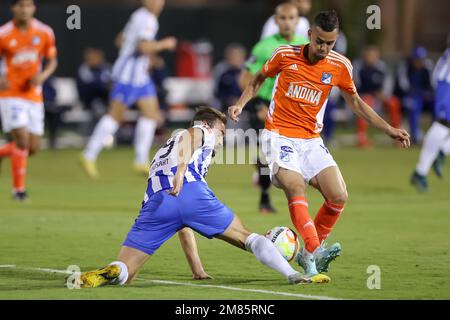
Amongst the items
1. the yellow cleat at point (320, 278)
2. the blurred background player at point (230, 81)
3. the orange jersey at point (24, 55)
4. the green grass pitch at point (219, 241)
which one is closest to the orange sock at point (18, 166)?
the green grass pitch at point (219, 241)

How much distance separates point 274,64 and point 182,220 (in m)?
1.96

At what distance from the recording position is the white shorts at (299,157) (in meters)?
10.4

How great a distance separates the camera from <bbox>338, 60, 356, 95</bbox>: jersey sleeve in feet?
34.3

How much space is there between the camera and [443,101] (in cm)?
1675

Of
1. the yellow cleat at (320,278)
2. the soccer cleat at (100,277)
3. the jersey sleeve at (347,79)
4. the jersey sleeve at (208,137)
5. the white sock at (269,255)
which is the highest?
the jersey sleeve at (347,79)

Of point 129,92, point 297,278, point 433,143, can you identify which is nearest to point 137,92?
point 129,92

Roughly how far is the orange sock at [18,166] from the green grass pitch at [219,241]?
Result: 15.2 inches

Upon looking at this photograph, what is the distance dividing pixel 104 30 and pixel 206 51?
8.85 ft

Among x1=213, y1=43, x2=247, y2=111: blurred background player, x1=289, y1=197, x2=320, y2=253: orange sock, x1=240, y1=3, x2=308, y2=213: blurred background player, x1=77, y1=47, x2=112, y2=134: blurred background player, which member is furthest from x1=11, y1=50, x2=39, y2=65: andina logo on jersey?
x1=213, y1=43, x2=247, y2=111: blurred background player

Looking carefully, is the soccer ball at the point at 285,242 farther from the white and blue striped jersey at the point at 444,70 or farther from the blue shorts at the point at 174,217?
the white and blue striped jersey at the point at 444,70

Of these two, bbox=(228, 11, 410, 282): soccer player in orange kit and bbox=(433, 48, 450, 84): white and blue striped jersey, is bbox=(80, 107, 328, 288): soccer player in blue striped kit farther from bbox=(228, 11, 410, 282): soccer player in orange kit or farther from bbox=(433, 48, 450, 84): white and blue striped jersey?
bbox=(433, 48, 450, 84): white and blue striped jersey

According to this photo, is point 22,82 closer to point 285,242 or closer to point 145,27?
point 145,27
